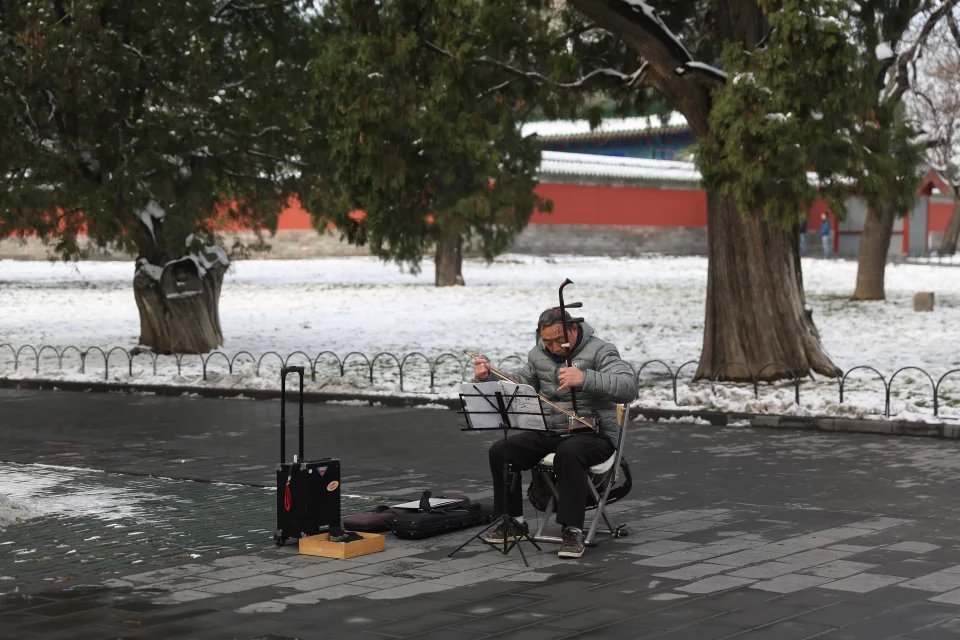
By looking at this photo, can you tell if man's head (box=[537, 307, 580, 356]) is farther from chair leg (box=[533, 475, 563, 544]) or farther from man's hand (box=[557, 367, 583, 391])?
chair leg (box=[533, 475, 563, 544])

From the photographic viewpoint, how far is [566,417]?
8.03m

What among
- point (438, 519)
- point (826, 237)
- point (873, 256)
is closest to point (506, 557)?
point (438, 519)

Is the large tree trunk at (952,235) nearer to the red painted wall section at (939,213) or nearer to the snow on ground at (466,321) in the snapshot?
the red painted wall section at (939,213)

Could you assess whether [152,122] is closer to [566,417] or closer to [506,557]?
[566,417]

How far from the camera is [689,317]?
25938 mm

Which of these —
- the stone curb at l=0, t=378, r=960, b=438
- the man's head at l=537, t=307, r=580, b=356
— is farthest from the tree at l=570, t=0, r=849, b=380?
the man's head at l=537, t=307, r=580, b=356

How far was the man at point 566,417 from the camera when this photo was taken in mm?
7645

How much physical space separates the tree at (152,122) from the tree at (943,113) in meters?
19.7

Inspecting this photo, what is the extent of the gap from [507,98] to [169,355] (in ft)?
22.5

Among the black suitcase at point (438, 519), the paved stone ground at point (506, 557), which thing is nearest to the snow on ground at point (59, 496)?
the paved stone ground at point (506, 557)

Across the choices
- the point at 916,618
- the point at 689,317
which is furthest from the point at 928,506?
the point at 689,317

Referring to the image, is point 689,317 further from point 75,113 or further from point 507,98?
point 75,113

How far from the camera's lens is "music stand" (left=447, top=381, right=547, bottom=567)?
7648 mm

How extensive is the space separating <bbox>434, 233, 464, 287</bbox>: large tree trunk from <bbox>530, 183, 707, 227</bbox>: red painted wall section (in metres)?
10.4
